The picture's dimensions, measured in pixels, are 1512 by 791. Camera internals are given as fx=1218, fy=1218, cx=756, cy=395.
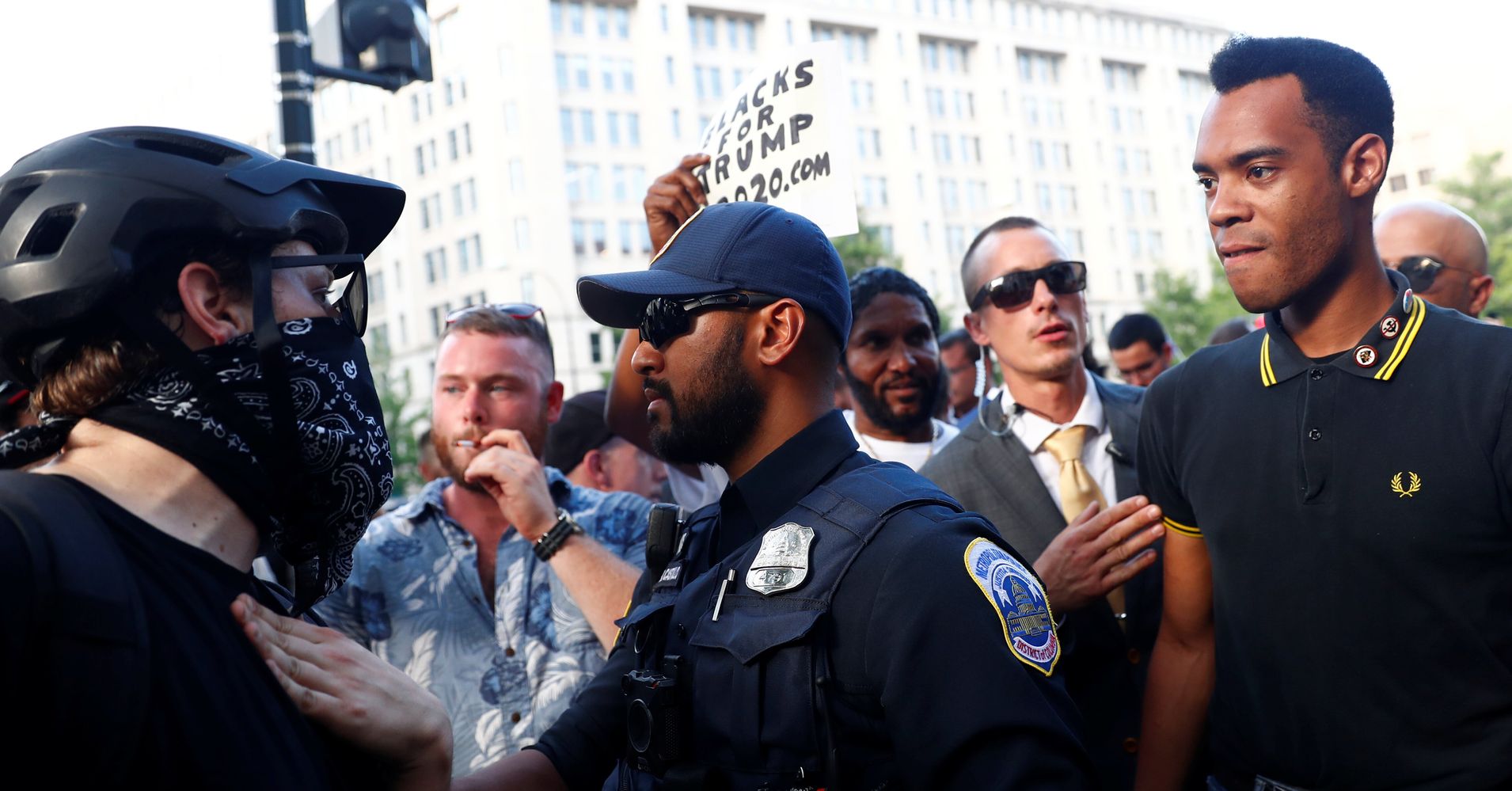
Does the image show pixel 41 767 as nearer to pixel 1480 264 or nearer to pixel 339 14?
pixel 339 14

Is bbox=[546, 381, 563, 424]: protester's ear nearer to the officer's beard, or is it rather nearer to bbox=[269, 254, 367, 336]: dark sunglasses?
the officer's beard

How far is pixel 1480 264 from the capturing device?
15.9 feet

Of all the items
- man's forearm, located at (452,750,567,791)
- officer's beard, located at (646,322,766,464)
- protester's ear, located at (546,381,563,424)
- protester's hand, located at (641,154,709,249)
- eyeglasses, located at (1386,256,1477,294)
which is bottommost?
man's forearm, located at (452,750,567,791)

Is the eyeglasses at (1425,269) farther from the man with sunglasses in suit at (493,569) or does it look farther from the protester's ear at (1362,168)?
the man with sunglasses in suit at (493,569)

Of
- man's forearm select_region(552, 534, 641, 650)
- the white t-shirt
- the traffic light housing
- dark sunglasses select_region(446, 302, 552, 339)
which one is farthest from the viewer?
the traffic light housing

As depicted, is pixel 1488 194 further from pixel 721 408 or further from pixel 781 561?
pixel 781 561

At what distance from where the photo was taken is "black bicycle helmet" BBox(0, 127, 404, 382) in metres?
1.86

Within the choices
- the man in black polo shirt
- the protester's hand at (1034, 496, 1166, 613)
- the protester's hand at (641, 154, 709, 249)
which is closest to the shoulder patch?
the man in black polo shirt

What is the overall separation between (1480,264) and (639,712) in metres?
4.07

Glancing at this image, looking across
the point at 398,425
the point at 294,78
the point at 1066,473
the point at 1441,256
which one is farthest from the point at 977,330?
the point at 398,425

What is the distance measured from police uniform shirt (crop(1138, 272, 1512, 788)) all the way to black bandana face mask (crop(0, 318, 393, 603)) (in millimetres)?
2009

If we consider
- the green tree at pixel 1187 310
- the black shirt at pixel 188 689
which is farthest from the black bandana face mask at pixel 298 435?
the green tree at pixel 1187 310

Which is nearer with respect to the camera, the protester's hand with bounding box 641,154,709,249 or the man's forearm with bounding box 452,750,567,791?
the man's forearm with bounding box 452,750,567,791

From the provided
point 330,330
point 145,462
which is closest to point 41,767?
point 145,462
